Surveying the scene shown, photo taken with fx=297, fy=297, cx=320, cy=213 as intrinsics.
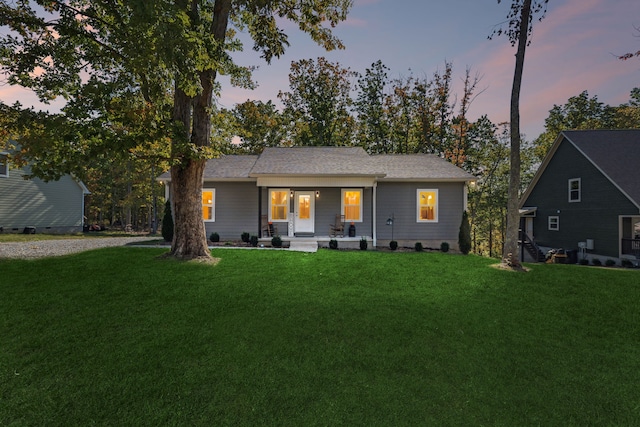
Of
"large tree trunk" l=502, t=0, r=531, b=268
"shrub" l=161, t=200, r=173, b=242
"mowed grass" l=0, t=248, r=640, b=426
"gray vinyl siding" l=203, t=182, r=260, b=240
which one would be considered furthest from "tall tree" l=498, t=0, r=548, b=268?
"shrub" l=161, t=200, r=173, b=242

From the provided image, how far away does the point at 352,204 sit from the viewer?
14.6 metres

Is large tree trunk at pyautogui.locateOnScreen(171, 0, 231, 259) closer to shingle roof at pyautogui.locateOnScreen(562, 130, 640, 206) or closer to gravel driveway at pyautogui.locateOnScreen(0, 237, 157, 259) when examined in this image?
gravel driveway at pyautogui.locateOnScreen(0, 237, 157, 259)

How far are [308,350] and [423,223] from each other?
12.0m

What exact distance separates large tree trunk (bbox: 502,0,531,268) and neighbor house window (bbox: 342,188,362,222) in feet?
22.0

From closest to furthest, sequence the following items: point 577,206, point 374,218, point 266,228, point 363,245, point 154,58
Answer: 1. point 154,58
2. point 363,245
3. point 374,218
4. point 266,228
5. point 577,206

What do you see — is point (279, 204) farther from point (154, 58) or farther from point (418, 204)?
point (154, 58)

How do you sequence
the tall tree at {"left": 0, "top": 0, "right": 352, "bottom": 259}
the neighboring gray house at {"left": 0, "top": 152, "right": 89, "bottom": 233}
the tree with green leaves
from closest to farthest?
1. the tall tree at {"left": 0, "top": 0, "right": 352, "bottom": 259}
2. the neighboring gray house at {"left": 0, "top": 152, "right": 89, "bottom": 233}
3. the tree with green leaves

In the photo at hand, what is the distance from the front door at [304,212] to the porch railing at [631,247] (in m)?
15.5

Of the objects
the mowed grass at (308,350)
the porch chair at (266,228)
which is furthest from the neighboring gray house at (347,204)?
the mowed grass at (308,350)

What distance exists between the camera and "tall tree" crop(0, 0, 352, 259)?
241 inches

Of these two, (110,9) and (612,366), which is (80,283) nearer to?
(110,9)

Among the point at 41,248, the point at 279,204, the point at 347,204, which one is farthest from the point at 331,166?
the point at 41,248

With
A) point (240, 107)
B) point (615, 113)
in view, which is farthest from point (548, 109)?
point (240, 107)

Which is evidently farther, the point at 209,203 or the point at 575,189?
the point at 575,189
